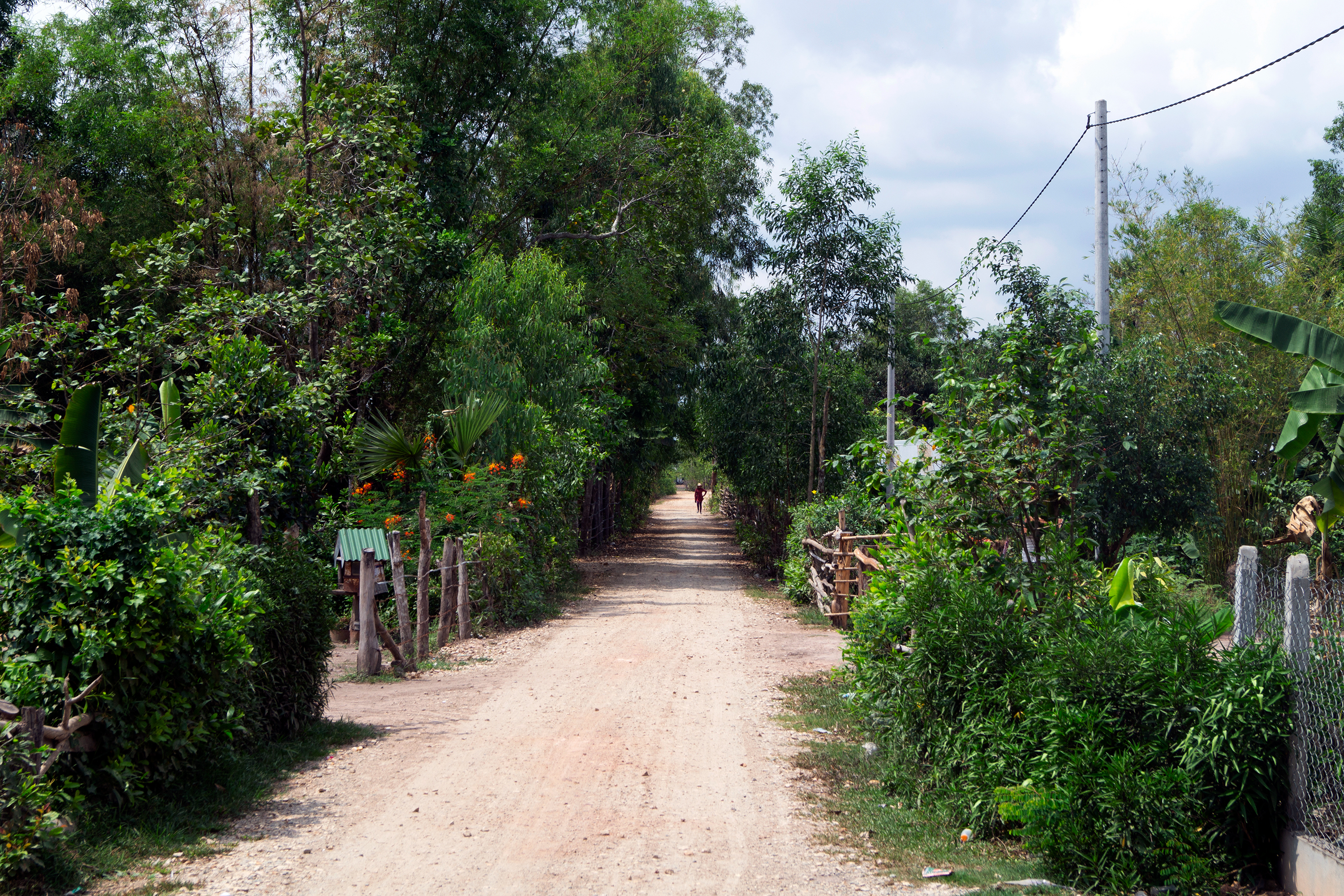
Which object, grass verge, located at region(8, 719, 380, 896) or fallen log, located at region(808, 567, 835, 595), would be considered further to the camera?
fallen log, located at region(808, 567, 835, 595)

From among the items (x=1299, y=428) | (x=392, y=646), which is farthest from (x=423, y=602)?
(x=1299, y=428)

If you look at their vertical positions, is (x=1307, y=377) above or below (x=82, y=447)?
above

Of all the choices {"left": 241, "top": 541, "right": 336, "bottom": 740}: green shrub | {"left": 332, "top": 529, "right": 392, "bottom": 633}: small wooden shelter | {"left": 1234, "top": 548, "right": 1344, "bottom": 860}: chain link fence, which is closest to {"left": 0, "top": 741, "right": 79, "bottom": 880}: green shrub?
{"left": 241, "top": 541, "right": 336, "bottom": 740}: green shrub

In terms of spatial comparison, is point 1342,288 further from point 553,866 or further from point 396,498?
point 553,866

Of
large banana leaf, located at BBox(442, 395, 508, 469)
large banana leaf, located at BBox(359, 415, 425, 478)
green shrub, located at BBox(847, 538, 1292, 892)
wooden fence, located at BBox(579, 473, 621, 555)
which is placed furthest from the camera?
wooden fence, located at BBox(579, 473, 621, 555)

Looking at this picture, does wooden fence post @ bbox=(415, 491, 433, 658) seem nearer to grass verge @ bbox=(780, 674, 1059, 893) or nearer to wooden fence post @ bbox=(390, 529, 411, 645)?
wooden fence post @ bbox=(390, 529, 411, 645)

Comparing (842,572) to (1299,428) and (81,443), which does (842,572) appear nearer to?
(1299,428)

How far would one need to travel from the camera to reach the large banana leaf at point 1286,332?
5.71 meters

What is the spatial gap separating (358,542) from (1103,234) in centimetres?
1064

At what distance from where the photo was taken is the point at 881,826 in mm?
6172

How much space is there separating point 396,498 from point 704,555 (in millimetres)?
16008

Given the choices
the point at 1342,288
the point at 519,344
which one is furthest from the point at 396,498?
the point at 1342,288

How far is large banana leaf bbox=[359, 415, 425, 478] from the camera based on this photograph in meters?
16.7

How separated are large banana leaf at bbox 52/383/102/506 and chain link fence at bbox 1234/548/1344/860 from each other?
7273mm
